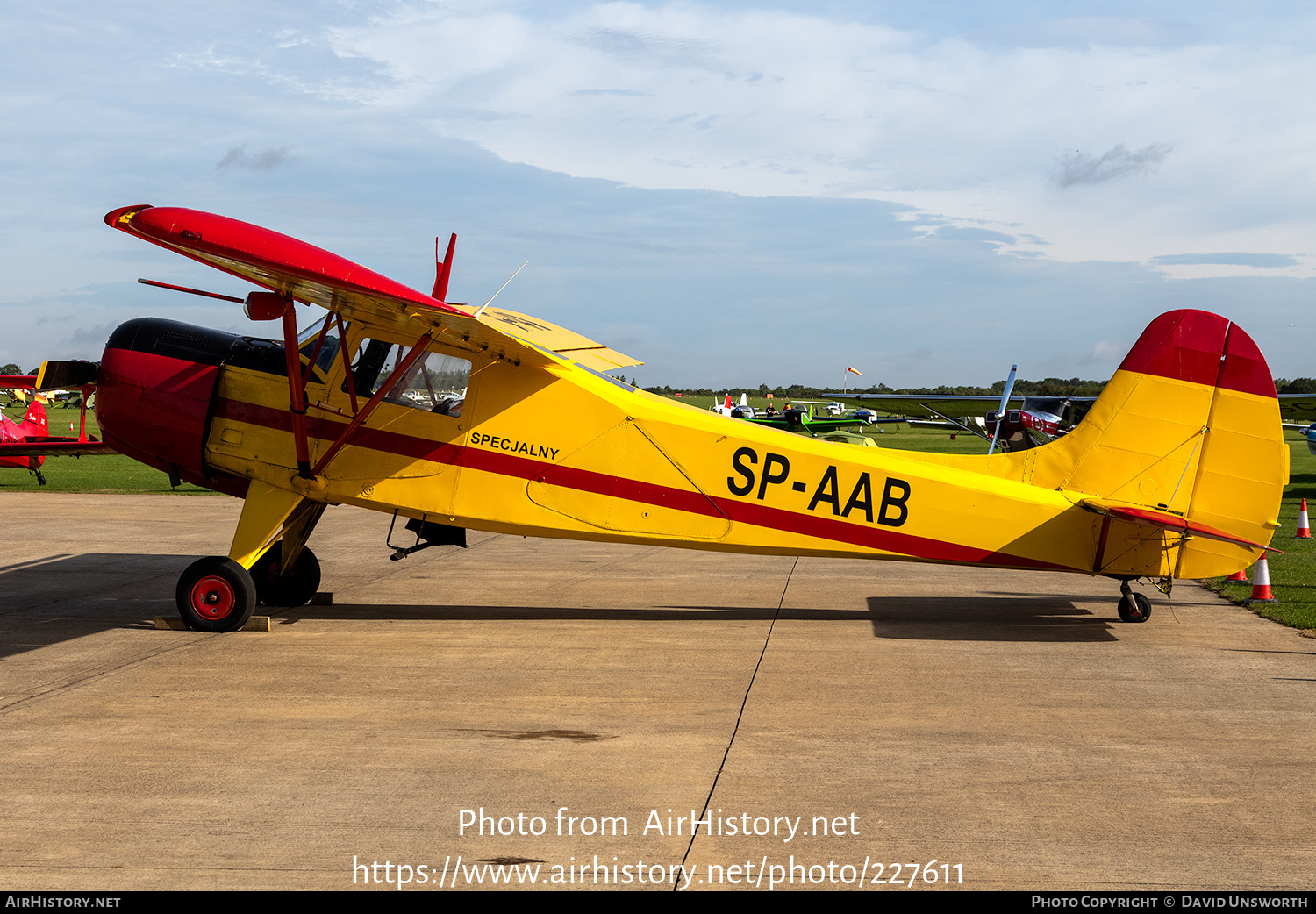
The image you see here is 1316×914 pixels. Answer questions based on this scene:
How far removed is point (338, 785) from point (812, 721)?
278 centimetres

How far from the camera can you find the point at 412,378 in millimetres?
8875

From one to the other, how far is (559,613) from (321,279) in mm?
4142

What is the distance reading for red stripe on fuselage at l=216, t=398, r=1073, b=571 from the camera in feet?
28.8

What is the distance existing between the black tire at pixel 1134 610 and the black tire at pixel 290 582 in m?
7.60

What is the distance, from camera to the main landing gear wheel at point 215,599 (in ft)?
28.2

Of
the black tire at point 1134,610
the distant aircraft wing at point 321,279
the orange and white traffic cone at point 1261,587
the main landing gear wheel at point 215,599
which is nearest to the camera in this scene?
the distant aircraft wing at point 321,279

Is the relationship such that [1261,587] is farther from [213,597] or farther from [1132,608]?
[213,597]

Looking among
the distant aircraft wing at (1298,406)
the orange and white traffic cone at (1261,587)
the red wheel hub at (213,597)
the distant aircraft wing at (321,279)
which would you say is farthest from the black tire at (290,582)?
the distant aircraft wing at (1298,406)

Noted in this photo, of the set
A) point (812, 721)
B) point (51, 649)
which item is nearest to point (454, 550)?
point (51, 649)

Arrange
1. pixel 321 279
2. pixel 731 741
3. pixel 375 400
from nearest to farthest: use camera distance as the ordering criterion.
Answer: pixel 731 741 < pixel 321 279 < pixel 375 400

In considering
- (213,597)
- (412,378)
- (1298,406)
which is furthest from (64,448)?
(1298,406)

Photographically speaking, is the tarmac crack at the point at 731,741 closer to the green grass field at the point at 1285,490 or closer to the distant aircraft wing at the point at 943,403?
the green grass field at the point at 1285,490

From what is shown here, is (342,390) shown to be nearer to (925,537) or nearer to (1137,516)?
(925,537)

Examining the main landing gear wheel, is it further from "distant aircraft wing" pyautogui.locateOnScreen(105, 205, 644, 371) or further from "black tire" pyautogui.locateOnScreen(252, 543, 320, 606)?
"distant aircraft wing" pyautogui.locateOnScreen(105, 205, 644, 371)
